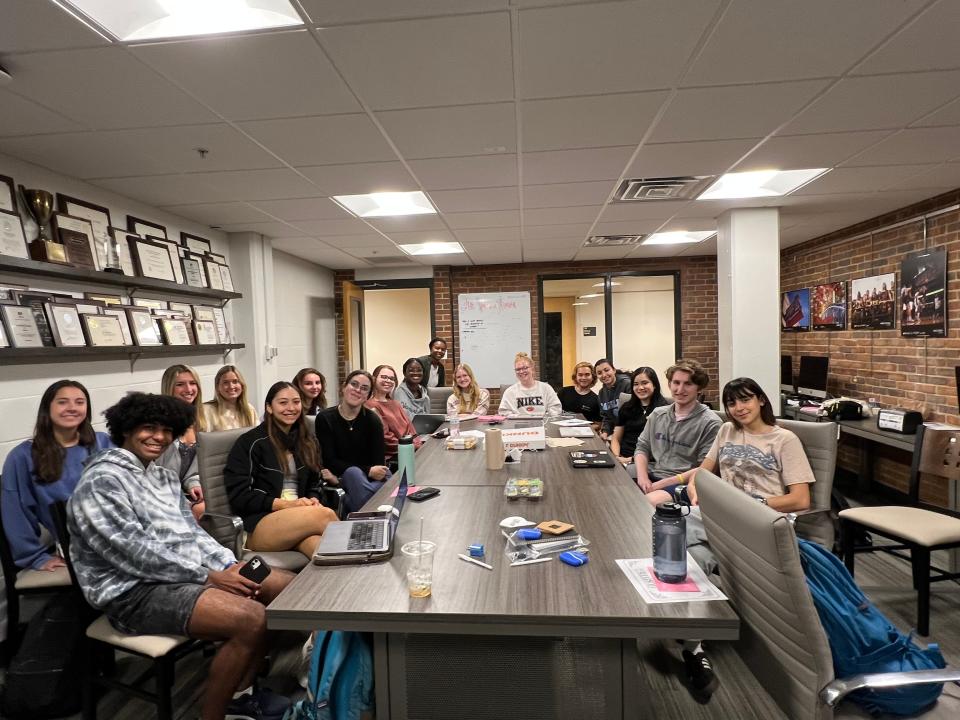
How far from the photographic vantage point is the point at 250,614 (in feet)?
5.90

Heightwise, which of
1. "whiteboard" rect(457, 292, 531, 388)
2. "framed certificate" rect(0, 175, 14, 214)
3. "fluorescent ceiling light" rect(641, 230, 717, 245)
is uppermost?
"fluorescent ceiling light" rect(641, 230, 717, 245)

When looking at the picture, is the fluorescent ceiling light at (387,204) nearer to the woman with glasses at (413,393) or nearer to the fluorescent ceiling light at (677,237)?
the woman with glasses at (413,393)

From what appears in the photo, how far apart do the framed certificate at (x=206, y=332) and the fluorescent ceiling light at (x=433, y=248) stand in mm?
2094

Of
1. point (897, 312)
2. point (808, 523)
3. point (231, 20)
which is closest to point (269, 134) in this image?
point (231, 20)

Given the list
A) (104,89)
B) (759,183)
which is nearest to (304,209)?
(104,89)

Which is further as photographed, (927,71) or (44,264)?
(44,264)

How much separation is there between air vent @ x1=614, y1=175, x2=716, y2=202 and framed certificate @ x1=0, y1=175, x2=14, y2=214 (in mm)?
3455

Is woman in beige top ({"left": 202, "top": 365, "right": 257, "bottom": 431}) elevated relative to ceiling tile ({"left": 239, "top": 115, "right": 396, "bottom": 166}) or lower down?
lower down

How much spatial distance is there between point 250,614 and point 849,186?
14.3ft

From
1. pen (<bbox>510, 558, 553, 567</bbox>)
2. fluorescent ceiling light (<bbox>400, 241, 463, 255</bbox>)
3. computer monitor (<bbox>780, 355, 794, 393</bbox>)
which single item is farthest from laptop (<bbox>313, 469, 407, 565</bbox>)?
computer monitor (<bbox>780, 355, 794, 393</bbox>)

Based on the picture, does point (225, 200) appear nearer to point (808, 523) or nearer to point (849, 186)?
point (808, 523)

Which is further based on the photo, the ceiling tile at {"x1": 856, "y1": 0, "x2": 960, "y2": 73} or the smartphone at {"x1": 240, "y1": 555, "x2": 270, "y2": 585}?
the smartphone at {"x1": 240, "y1": 555, "x2": 270, "y2": 585}

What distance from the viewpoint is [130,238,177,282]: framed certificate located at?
350cm

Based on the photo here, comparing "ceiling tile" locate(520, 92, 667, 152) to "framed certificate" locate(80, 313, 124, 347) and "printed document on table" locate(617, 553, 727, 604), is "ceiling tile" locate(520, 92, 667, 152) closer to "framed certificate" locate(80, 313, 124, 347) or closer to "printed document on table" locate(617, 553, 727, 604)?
"printed document on table" locate(617, 553, 727, 604)
